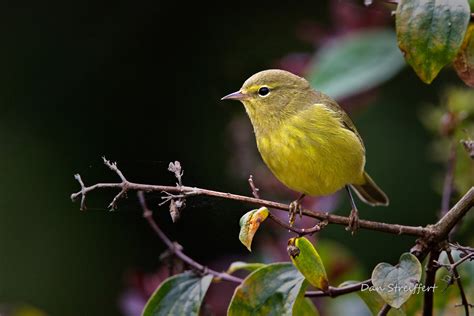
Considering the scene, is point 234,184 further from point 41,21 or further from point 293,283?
point 293,283

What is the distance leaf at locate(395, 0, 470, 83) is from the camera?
1.77m

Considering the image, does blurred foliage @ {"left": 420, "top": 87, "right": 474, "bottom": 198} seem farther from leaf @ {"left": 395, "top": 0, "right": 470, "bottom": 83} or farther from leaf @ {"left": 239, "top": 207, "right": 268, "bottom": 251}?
leaf @ {"left": 239, "top": 207, "right": 268, "bottom": 251}

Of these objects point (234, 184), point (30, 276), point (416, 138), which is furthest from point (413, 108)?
point (30, 276)

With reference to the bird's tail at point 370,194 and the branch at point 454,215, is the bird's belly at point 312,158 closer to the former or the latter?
the bird's tail at point 370,194

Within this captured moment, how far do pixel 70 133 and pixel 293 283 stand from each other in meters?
3.71

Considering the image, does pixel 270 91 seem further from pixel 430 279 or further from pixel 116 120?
pixel 116 120

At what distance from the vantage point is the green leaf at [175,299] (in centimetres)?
194

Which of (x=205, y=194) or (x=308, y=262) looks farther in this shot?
(x=308, y=262)

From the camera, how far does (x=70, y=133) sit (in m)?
5.38

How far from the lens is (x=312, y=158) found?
2506 millimetres

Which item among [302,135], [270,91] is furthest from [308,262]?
[270,91]

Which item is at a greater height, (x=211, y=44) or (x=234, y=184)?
(x=211, y=44)

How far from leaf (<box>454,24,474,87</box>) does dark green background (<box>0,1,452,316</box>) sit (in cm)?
276

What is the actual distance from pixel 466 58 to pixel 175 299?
882 mm
